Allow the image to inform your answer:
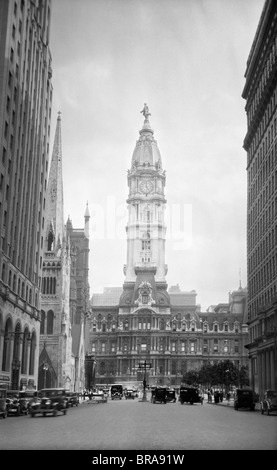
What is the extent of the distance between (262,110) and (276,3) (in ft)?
64.7

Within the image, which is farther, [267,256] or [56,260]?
[56,260]

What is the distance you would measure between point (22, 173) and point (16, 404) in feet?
93.3

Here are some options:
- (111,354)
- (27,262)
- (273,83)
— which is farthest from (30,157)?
(111,354)

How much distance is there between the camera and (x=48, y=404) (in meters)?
45.7

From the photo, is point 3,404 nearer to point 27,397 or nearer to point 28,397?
point 27,397

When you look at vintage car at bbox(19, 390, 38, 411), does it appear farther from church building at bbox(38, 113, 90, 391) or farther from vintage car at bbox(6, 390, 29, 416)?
church building at bbox(38, 113, 90, 391)

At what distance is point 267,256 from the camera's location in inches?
3228

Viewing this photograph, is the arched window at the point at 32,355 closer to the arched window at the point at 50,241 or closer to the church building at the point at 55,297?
the church building at the point at 55,297

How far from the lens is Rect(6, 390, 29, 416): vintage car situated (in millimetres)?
45156

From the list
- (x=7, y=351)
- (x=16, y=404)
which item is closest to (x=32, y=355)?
(x=7, y=351)

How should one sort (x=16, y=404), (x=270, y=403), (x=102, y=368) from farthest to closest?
1. (x=102, y=368)
2. (x=270, y=403)
3. (x=16, y=404)

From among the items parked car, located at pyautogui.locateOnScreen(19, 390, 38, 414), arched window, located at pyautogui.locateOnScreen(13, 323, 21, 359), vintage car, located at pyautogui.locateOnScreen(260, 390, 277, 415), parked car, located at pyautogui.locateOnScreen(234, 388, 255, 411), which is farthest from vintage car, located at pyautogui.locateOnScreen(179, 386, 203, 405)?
parked car, located at pyautogui.locateOnScreen(19, 390, 38, 414)
